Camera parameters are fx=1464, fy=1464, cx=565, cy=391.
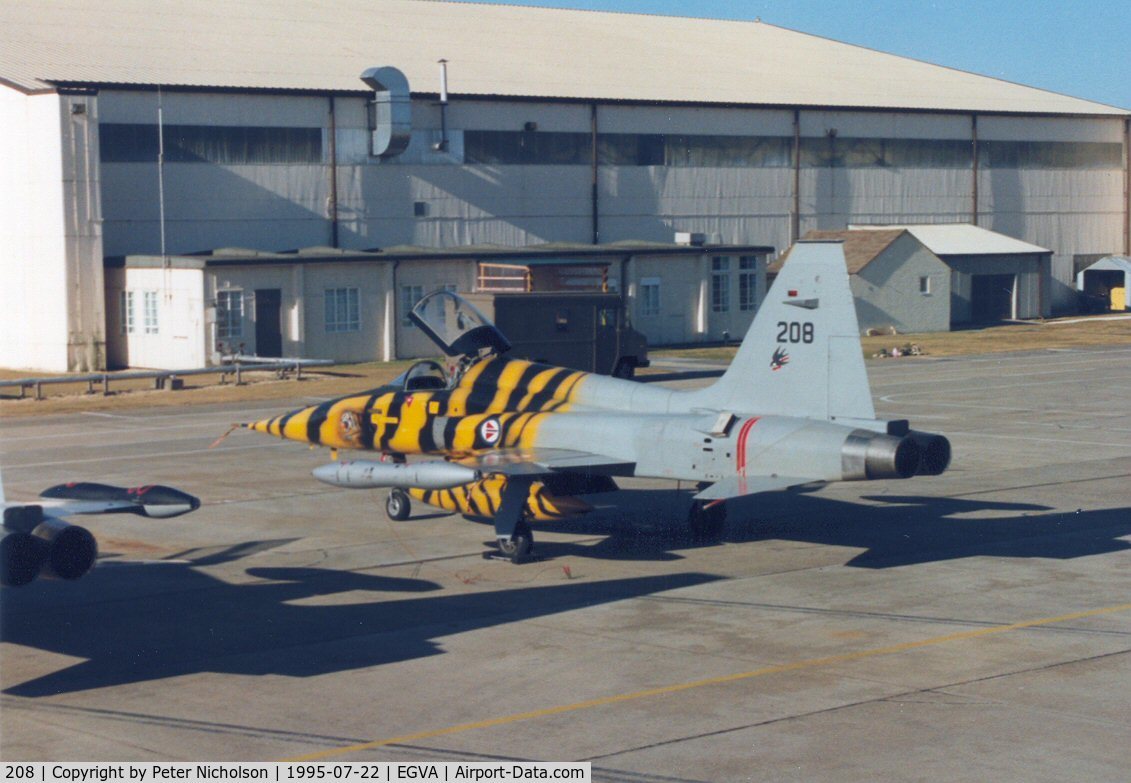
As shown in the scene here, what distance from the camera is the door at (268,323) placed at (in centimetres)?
5369

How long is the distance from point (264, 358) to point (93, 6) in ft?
66.1

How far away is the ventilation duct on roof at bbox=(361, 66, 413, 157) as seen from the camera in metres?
58.9

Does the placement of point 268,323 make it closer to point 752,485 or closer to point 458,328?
point 458,328

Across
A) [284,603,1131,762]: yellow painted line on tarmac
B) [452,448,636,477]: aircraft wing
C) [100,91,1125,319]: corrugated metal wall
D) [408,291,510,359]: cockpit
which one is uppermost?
[100,91,1125,319]: corrugated metal wall

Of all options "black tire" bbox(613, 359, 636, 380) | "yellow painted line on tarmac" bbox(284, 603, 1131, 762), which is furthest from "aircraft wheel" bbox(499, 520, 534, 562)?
"black tire" bbox(613, 359, 636, 380)

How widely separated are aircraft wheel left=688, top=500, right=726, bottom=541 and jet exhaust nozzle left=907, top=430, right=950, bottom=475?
425 cm

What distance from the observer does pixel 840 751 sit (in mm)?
12828

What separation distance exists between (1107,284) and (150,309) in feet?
181

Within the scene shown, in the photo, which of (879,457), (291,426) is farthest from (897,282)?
(879,457)

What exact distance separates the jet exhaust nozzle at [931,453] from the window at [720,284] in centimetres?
4574

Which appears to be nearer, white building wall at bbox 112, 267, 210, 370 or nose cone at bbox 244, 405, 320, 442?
nose cone at bbox 244, 405, 320, 442

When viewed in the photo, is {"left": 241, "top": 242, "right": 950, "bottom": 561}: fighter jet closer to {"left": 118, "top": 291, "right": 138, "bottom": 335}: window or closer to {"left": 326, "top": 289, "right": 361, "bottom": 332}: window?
{"left": 326, "top": 289, "right": 361, "bottom": 332}: window

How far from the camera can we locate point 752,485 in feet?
64.8

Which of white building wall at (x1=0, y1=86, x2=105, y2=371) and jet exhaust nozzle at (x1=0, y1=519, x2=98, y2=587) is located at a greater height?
white building wall at (x1=0, y1=86, x2=105, y2=371)
